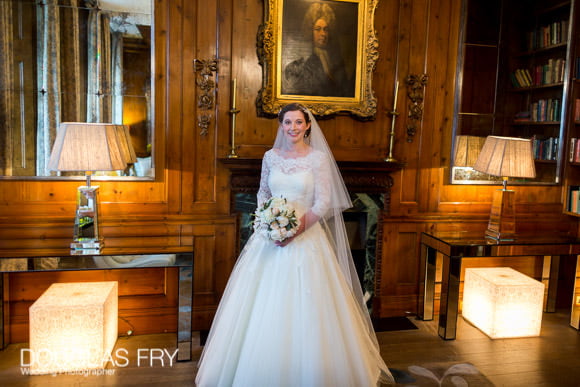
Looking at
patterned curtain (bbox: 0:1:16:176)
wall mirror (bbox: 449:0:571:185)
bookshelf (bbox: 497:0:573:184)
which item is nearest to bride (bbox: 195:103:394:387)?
wall mirror (bbox: 449:0:571:185)

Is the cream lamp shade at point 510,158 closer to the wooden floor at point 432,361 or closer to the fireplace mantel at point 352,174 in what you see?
the fireplace mantel at point 352,174

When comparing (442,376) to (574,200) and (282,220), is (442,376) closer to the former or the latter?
(282,220)

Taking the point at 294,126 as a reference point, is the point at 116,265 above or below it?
below

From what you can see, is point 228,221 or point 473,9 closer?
point 228,221

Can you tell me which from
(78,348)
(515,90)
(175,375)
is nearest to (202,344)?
(175,375)

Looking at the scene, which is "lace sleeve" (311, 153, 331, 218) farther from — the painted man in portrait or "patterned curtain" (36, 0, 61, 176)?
"patterned curtain" (36, 0, 61, 176)

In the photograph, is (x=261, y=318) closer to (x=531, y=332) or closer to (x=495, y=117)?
(x=531, y=332)

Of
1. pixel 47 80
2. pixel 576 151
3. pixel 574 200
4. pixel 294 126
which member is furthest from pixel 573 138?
pixel 47 80

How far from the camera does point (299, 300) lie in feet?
7.94

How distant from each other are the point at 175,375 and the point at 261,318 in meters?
0.82

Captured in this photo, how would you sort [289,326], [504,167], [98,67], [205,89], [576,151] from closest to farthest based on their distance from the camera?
[289,326], [98,67], [205,89], [504,167], [576,151]

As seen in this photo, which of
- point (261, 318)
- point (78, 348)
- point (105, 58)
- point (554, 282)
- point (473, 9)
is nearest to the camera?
point (261, 318)

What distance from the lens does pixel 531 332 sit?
11.5 feet

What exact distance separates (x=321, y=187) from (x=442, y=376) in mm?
1435
